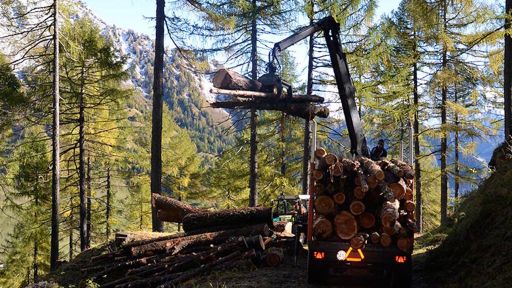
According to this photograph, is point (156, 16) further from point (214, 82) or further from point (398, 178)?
point (398, 178)

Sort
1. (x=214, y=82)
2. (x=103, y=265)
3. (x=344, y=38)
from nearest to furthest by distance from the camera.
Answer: (x=214, y=82) → (x=103, y=265) → (x=344, y=38)

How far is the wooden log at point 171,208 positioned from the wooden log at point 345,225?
21.0 feet

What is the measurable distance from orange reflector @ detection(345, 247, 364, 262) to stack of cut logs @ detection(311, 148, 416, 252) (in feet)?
0.42

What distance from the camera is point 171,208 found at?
13430 mm

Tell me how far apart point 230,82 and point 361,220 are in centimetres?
348

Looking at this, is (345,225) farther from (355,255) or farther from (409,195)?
(409,195)

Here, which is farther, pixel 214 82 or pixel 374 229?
pixel 214 82

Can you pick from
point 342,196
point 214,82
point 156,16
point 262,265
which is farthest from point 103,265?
point 156,16

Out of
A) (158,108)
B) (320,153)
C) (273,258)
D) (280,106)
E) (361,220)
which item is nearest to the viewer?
(361,220)

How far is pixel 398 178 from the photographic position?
308 inches

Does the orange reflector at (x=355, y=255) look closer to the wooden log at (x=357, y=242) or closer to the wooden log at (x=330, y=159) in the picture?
the wooden log at (x=357, y=242)

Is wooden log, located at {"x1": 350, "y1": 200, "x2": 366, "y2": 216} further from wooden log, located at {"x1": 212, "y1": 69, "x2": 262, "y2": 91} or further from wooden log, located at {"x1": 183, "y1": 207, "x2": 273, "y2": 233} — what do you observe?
wooden log, located at {"x1": 183, "y1": 207, "x2": 273, "y2": 233}

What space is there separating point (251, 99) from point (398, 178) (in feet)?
10.2

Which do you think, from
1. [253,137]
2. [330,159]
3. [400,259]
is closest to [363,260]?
[400,259]
